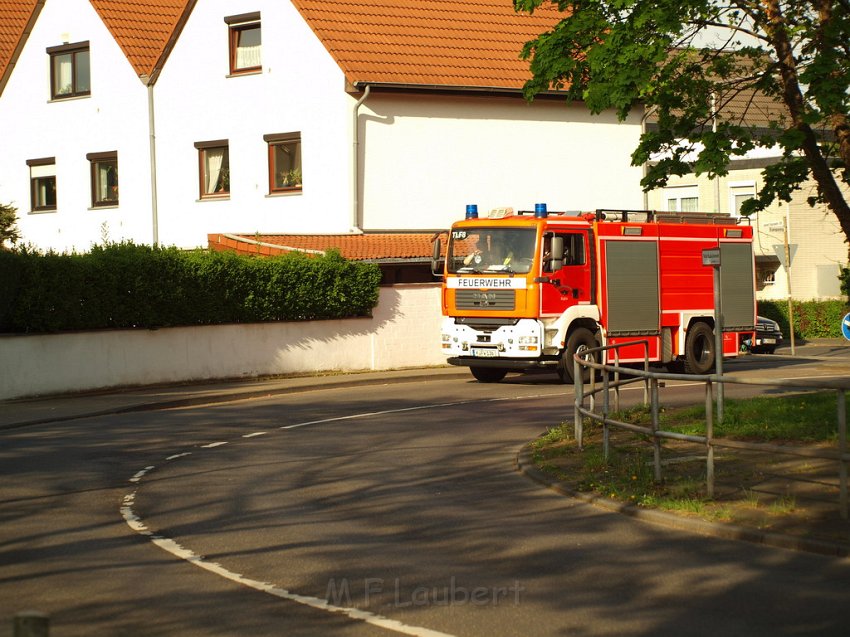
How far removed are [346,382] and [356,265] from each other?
138 inches

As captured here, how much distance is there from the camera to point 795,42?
49.5 ft

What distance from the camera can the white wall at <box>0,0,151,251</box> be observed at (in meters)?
36.0

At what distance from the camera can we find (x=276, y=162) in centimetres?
3359

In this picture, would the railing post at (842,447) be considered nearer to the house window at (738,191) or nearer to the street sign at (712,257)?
the street sign at (712,257)

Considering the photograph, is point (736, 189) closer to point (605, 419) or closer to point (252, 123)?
point (252, 123)

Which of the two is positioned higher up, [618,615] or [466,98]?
[466,98]

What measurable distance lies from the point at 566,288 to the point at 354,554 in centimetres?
1502

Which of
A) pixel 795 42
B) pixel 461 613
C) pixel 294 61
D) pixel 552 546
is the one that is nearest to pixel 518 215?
pixel 795 42

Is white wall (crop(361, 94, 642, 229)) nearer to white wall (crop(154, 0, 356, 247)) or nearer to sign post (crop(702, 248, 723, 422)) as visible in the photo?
white wall (crop(154, 0, 356, 247))

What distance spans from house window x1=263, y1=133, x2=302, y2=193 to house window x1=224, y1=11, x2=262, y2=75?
6.77ft

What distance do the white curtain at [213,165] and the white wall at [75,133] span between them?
1847 mm

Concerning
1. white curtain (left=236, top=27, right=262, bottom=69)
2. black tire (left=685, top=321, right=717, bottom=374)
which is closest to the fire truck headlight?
black tire (left=685, top=321, right=717, bottom=374)

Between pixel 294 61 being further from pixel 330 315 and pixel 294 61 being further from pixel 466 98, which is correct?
pixel 330 315

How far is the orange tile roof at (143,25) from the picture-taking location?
35.5m
